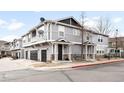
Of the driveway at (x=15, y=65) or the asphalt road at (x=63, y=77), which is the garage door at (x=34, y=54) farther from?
the asphalt road at (x=63, y=77)

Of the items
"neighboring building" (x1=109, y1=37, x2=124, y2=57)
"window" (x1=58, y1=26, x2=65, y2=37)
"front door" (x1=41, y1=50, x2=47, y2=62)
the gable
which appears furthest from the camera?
"neighboring building" (x1=109, y1=37, x2=124, y2=57)

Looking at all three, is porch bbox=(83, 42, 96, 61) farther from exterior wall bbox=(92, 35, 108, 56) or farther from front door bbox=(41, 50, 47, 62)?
front door bbox=(41, 50, 47, 62)

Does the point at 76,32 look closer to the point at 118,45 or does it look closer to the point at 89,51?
the point at 89,51

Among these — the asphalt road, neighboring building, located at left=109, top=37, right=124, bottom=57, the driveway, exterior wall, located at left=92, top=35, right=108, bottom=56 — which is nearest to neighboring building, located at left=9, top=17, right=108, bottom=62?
the driveway

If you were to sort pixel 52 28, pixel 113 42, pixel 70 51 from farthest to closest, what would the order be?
pixel 113 42
pixel 70 51
pixel 52 28

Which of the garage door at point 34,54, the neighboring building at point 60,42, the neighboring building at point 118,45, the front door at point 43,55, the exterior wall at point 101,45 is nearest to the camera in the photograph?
the neighboring building at point 60,42

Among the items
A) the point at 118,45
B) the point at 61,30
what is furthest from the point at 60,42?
the point at 118,45

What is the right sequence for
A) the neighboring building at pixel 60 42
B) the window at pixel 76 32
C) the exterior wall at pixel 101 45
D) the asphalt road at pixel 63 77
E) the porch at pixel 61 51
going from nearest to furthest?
1. the asphalt road at pixel 63 77
2. the porch at pixel 61 51
3. the neighboring building at pixel 60 42
4. the window at pixel 76 32
5. the exterior wall at pixel 101 45

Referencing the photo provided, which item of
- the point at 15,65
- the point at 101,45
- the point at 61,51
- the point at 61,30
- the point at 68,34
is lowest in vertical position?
the point at 15,65

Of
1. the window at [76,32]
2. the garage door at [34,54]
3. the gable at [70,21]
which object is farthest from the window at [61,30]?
the garage door at [34,54]

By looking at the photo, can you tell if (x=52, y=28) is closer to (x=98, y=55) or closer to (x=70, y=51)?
(x=70, y=51)
